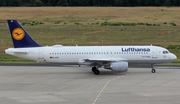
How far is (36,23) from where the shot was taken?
110 metres

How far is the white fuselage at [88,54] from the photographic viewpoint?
48.0 metres

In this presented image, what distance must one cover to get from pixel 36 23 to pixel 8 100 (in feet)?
257

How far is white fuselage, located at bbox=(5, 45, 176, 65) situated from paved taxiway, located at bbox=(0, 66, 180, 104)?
160cm

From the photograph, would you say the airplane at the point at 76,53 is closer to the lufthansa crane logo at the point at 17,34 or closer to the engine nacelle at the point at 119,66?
the lufthansa crane logo at the point at 17,34

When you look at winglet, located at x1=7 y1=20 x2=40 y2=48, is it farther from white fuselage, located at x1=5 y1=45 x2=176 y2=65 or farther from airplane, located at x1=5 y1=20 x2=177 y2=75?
white fuselage, located at x1=5 y1=45 x2=176 y2=65

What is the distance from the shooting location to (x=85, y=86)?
130 feet

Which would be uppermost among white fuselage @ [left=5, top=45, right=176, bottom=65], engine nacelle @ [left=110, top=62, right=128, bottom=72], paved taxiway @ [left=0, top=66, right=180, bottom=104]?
white fuselage @ [left=5, top=45, right=176, bottom=65]

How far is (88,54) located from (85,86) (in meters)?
9.38

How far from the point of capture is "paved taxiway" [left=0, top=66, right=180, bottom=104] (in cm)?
3312

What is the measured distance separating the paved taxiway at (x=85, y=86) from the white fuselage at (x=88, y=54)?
160 centimetres

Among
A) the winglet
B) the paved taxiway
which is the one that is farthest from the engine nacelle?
the winglet

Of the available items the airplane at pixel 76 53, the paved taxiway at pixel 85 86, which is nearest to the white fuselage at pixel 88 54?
the airplane at pixel 76 53
